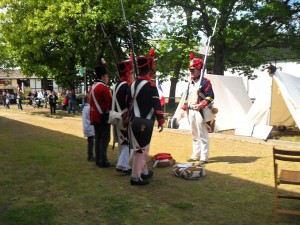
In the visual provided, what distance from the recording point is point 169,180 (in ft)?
19.7

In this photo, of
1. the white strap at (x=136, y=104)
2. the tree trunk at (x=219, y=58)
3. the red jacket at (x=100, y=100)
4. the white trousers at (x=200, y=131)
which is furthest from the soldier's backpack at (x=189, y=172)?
the tree trunk at (x=219, y=58)

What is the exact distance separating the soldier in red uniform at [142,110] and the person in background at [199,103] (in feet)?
5.72

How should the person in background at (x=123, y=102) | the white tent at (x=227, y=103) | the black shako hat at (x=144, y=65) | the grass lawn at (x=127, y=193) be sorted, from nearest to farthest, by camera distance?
the grass lawn at (x=127, y=193)
the black shako hat at (x=144, y=65)
the person in background at (x=123, y=102)
the white tent at (x=227, y=103)

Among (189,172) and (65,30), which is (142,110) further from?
(65,30)

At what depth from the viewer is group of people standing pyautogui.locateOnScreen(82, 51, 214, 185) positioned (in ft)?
18.0

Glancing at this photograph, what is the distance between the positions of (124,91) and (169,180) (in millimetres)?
1718

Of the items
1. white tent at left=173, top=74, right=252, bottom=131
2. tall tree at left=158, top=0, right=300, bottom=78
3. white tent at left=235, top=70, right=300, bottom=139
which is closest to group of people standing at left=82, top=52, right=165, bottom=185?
white tent at left=235, top=70, right=300, bottom=139

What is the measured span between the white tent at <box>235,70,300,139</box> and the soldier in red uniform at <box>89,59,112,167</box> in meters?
5.55

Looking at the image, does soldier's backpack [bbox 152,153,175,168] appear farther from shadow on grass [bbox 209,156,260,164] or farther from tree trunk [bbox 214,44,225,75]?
tree trunk [bbox 214,44,225,75]

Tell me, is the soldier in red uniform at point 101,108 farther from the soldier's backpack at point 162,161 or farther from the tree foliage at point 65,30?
the tree foliage at point 65,30

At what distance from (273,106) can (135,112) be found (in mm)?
7699

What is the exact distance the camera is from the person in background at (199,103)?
23.2 ft

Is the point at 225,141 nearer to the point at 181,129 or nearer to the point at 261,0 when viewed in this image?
the point at 181,129

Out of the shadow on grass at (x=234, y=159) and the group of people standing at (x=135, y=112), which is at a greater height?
the group of people standing at (x=135, y=112)
